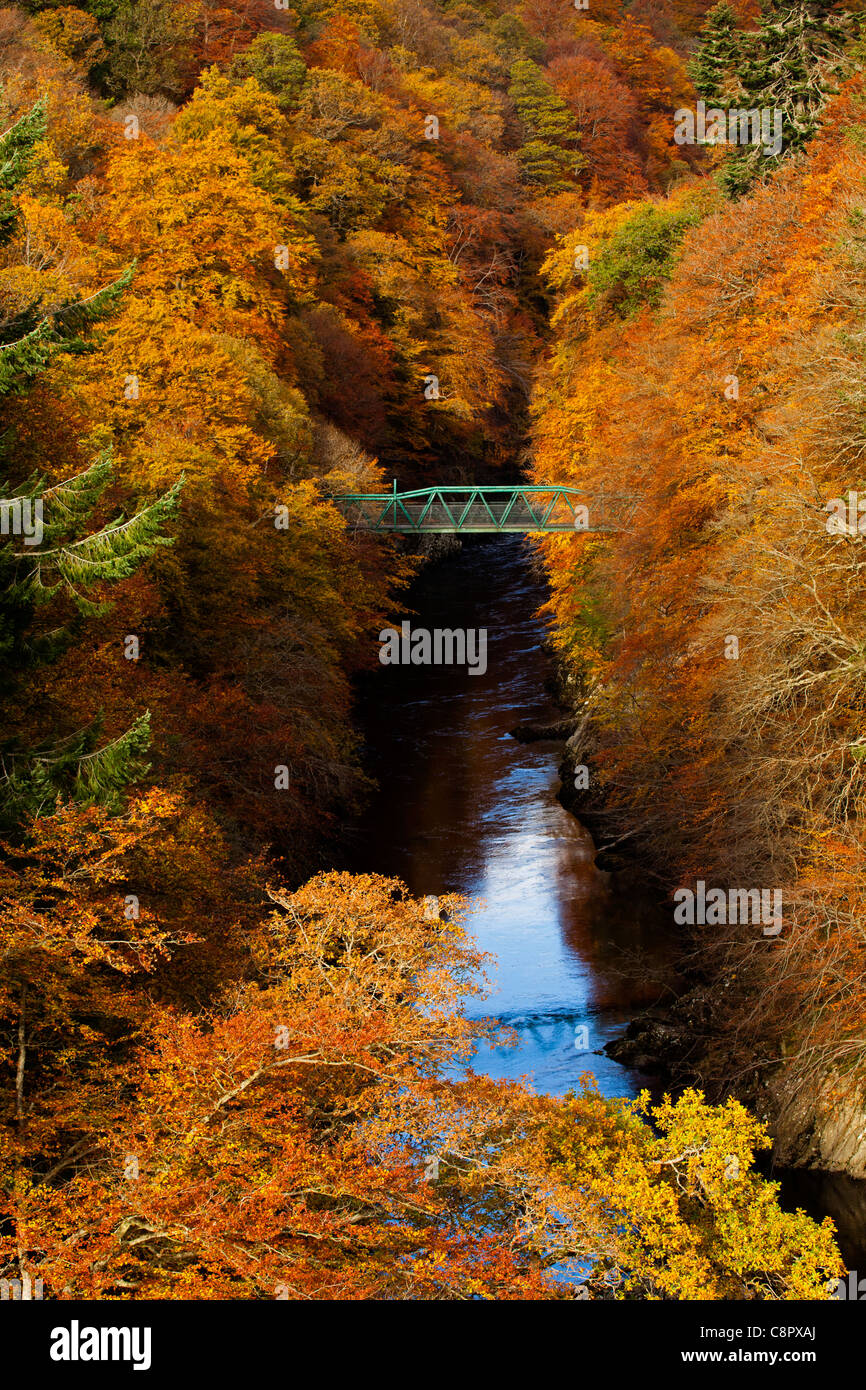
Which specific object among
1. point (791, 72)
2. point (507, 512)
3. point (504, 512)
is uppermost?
point (791, 72)

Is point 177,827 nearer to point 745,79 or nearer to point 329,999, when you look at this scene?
point 329,999

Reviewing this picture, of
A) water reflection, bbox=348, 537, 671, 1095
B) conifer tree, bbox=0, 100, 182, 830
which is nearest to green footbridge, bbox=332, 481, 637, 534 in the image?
water reflection, bbox=348, 537, 671, 1095

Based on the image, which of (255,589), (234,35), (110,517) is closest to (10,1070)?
(110,517)

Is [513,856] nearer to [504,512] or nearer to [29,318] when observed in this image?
[504,512]

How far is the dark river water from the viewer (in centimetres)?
A: 1866

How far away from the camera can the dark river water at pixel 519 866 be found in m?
18.7

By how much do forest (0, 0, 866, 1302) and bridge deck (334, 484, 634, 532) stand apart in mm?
687

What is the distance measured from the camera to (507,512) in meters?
33.8

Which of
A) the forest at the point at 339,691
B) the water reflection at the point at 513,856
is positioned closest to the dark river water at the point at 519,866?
the water reflection at the point at 513,856

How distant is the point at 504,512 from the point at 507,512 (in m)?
1.80

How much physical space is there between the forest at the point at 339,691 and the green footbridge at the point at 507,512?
0.64 metres

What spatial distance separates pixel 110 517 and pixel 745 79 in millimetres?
20592

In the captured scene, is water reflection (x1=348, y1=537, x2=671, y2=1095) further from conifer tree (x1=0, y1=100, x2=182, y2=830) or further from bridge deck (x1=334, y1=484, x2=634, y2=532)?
conifer tree (x1=0, y1=100, x2=182, y2=830)

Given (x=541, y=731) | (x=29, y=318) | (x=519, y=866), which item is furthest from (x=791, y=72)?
(x=29, y=318)
